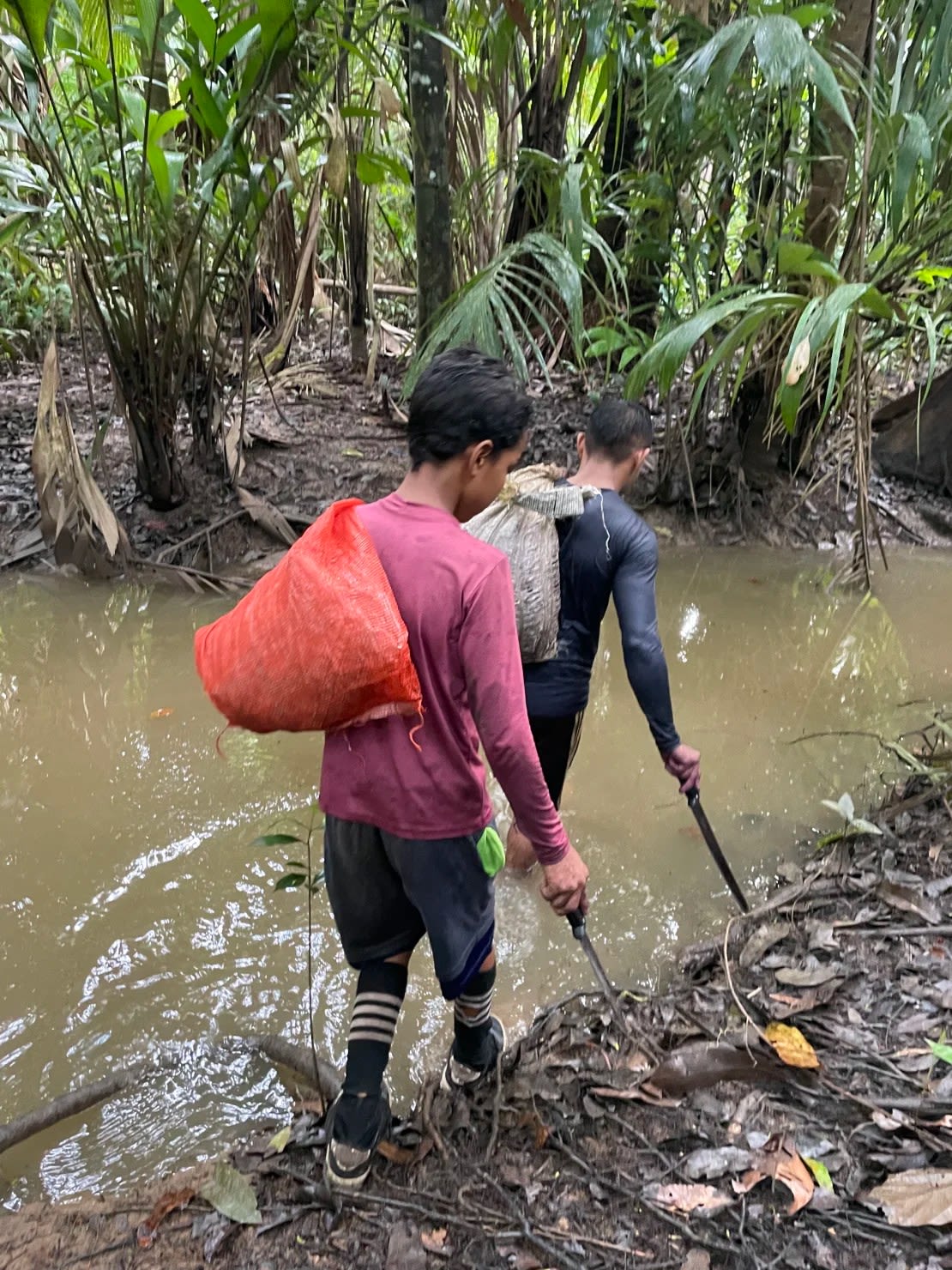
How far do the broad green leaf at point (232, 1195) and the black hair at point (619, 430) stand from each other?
1.73 metres

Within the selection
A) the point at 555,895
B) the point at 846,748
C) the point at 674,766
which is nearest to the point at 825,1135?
the point at 555,895

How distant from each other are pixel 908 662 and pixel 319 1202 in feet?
12.0

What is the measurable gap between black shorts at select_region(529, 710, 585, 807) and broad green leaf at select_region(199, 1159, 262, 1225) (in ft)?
3.83

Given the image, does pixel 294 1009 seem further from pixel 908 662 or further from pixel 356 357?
pixel 356 357

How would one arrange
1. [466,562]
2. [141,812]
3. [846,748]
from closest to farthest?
1. [466,562]
2. [141,812]
3. [846,748]

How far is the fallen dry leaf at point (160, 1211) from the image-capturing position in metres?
1.45

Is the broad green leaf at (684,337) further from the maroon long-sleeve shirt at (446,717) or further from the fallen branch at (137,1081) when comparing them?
the fallen branch at (137,1081)

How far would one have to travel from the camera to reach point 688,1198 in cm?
145

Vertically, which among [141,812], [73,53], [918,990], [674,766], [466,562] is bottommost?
[141,812]

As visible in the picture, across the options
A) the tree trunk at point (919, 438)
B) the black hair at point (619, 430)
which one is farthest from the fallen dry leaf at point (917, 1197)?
the tree trunk at point (919, 438)

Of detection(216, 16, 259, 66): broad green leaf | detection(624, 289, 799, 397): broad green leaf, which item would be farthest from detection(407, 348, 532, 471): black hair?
detection(216, 16, 259, 66): broad green leaf

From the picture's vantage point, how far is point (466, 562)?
4.44ft

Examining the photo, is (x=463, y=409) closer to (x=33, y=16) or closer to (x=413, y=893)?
(x=413, y=893)

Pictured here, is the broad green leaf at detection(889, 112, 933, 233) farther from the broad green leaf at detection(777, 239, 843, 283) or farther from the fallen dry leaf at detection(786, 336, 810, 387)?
the fallen dry leaf at detection(786, 336, 810, 387)
